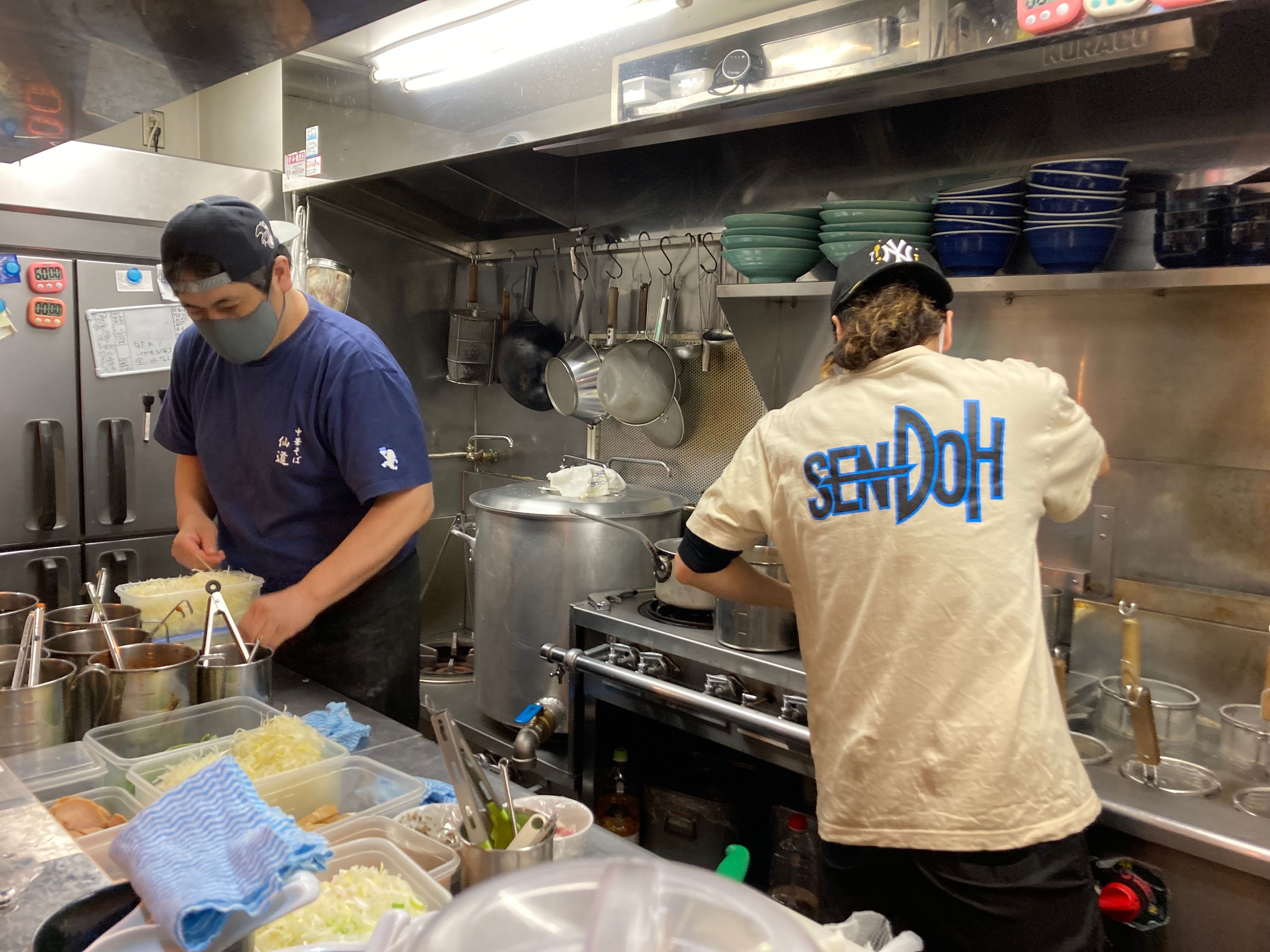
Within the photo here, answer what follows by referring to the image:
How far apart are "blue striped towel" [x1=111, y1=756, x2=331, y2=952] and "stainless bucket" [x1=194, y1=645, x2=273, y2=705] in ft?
2.16

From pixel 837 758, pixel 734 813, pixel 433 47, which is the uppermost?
pixel 433 47

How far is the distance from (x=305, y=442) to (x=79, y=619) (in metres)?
0.57

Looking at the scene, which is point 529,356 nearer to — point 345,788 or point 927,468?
point 927,468

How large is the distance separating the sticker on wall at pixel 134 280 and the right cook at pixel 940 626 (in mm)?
2889

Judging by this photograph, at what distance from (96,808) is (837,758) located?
1177mm

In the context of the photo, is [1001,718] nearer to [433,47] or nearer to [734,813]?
[734,813]

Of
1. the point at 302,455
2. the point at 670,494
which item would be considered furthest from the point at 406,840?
the point at 670,494

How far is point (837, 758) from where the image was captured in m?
1.66

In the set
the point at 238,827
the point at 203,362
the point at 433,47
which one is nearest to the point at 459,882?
the point at 238,827

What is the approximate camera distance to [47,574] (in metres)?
3.27

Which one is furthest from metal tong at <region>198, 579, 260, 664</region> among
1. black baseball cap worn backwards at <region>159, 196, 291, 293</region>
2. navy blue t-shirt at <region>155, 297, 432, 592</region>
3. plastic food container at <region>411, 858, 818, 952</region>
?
plastic food container at <region>411, 858, 818, 952</region>

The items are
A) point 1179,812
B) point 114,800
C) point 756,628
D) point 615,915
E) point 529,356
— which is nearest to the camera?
point 615,915

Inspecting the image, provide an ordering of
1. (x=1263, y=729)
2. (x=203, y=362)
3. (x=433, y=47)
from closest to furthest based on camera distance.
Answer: (x=1263, y=729) < (x=203, y=362) < (x=433, y=47)

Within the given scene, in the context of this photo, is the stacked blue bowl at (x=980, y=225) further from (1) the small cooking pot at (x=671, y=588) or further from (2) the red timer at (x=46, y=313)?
(2) the red timer at (x=46, y=313)
